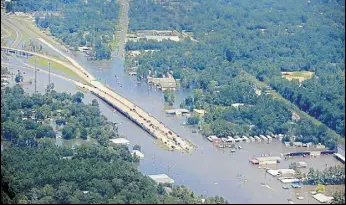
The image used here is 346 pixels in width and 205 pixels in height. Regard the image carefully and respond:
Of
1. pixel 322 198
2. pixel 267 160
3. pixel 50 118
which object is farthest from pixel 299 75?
pixel 322 198

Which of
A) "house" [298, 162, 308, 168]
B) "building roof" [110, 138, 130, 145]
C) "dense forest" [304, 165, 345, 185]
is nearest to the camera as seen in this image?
"dense forest" [304, 165, 345, 185]

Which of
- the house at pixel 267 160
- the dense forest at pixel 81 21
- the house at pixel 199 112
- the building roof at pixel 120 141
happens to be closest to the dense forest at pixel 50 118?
the building roof at pixel 120 141

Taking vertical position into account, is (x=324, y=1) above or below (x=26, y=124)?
above

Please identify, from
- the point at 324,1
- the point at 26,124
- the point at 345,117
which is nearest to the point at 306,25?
the point at 324,1

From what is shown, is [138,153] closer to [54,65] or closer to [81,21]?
[54,65]

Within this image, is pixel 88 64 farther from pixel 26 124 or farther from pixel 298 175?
pixel 298 175

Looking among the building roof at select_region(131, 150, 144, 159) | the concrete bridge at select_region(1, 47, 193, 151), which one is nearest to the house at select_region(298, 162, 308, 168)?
the concrete bridge at select_region(1, 47, 193, 151)

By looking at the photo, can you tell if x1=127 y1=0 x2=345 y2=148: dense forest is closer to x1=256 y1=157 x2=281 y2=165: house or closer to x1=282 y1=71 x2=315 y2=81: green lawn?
x1=282 y1=71 x2=315 y2=81: green lawn
